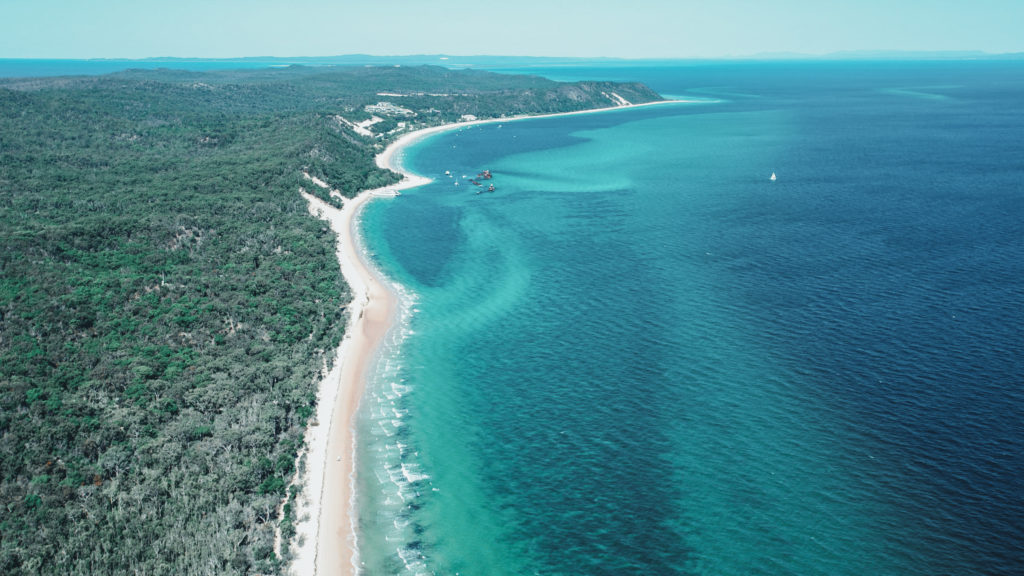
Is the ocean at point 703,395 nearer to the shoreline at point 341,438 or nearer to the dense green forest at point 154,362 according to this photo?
the shoreline at point 341,438

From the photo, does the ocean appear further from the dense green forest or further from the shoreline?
the dense green forest

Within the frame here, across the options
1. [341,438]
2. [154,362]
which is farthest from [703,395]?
[154,362]

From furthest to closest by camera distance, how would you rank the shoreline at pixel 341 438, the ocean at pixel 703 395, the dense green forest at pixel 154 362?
the ocean at pixel 703 395 → the shoreline at pixel 341 438 → the dense green forest at pixel 154 362

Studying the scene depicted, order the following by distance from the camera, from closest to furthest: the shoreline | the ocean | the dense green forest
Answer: the dense green forest → the shoreline → the ocean

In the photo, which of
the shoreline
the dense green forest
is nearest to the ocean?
the shoreline

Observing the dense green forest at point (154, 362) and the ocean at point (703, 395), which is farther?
the ocean at point (703, 395)

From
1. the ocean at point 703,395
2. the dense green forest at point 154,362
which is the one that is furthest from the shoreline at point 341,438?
the dense green forest at point 154,362
